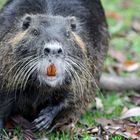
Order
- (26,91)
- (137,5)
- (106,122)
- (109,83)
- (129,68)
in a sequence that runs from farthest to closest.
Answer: (137,5) → (129,68) → (109,83) → (106,122) → (26,91)

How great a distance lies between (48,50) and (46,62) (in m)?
0.10

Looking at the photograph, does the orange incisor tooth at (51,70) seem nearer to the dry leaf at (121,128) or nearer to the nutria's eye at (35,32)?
the nutria's eye at (35,32)

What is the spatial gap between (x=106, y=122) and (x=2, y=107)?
0.94 meters

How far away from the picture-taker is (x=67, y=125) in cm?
545

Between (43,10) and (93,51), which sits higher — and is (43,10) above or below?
above

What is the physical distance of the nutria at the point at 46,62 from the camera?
482 centimetres

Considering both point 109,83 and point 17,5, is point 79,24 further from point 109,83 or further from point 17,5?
point 109,83

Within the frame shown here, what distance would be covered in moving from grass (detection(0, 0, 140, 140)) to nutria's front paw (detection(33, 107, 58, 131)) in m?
0.10

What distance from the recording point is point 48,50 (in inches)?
182

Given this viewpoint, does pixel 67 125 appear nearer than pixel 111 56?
Yes

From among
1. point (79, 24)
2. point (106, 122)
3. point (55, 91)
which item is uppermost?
point (79, 24)

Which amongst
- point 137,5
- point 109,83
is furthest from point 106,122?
point 137,5

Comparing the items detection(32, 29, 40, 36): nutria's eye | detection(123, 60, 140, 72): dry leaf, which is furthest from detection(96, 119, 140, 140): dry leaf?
detection(123, 60, 140, 72): dry leaf

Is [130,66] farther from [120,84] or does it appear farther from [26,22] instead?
[26,22]
